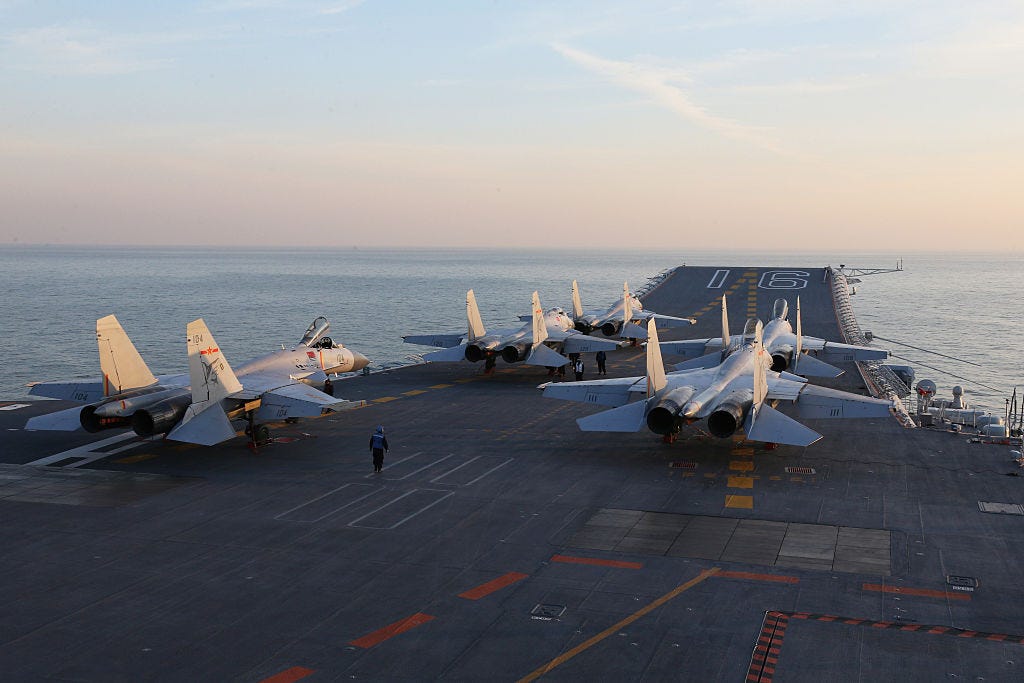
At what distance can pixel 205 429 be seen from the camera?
26.8 meters

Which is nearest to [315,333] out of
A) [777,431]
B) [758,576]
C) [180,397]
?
[180,397]

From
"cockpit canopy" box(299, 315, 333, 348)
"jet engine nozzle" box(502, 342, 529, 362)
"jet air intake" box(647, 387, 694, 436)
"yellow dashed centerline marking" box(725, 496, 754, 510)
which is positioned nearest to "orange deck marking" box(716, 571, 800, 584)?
"yellow dashed centerline marking" box(725, 496, 754, 510)

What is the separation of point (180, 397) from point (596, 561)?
51.7 ft

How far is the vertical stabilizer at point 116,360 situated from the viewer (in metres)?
28.1

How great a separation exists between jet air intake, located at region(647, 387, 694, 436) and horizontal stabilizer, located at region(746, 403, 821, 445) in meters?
2.17

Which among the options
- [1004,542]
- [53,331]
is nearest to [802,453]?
[1004,542]

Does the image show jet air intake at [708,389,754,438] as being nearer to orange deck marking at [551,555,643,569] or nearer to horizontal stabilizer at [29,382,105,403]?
orange deck marking at [551,555,643,569]

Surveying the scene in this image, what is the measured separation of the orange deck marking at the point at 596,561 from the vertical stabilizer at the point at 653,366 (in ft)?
31.6

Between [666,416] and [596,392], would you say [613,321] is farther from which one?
[666,416]

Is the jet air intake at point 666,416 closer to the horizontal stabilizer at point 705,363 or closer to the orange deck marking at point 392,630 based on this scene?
the orange deck marking at point 392,630

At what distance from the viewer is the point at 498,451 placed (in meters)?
29.1

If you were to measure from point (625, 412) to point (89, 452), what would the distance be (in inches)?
708

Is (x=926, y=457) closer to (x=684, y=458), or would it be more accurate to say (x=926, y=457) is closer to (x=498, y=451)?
(x=684, y=458)

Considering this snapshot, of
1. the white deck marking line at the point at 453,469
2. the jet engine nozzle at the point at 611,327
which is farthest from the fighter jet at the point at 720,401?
the jet engine nozzle at the point at 611,327
